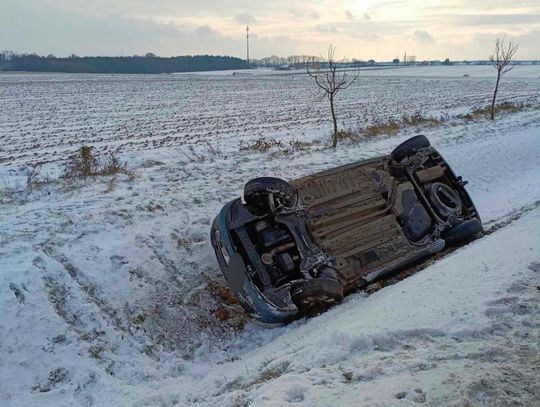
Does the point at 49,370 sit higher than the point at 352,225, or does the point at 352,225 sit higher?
the point at 352,225

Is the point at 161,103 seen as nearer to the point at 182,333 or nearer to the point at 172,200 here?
the point at 172,200

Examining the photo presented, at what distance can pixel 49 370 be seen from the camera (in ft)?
14.3

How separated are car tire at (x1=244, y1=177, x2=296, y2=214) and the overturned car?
12 millimetres

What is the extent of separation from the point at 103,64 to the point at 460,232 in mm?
116182

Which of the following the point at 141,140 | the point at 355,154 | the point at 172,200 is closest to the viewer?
the point at 172,200

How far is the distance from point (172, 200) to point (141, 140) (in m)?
9.70

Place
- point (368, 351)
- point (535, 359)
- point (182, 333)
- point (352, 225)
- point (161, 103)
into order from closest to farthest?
point (535, 359) → point (368, 351) → point (182, 333) → point (352, 225) → point (161, 103)

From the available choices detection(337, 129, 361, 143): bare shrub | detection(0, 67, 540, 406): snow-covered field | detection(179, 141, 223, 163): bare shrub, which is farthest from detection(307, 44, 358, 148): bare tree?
detection(0, 67, 540, 406): snow-covered field

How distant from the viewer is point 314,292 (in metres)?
4.94

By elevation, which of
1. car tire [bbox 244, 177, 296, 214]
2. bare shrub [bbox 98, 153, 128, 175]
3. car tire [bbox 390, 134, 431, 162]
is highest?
car tire [bbox 390, 134, 431, 162]

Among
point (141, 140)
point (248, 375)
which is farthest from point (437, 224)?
point (141, 140)

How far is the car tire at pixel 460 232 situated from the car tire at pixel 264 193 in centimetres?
206

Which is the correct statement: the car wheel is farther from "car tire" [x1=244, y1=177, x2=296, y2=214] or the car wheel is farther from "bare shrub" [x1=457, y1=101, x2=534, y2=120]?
"bare shrub" [x1=457, y1=101, x2=534, y2=120]

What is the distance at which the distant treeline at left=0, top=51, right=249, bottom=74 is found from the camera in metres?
101
